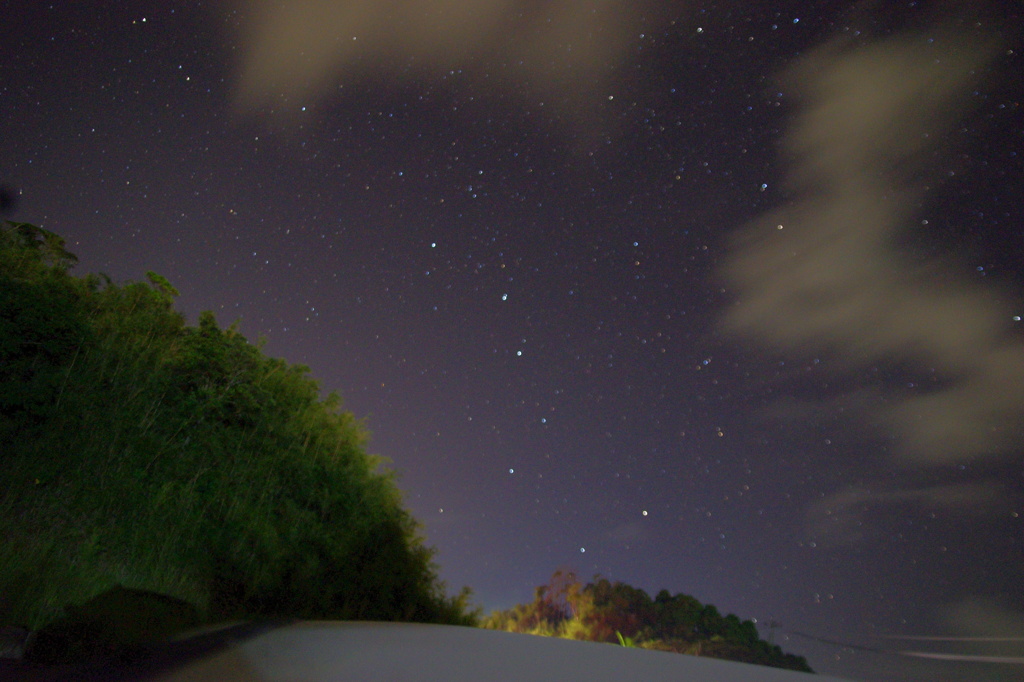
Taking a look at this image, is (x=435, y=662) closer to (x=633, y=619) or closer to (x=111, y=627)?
(x=111, y=627)

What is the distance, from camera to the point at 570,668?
160cm

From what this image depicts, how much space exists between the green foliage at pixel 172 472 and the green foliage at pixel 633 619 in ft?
36.3

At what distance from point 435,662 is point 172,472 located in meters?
4.80

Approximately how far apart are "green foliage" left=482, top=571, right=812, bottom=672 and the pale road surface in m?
15.3

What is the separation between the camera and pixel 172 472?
518cm

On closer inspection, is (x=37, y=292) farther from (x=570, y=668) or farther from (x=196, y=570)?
(x=570, y=668)

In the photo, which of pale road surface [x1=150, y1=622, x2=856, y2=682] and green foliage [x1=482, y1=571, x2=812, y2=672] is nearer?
pale road surface [x1=150, y1=622, x2=856, y2=682]

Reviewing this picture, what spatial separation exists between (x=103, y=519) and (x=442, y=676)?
168 inches

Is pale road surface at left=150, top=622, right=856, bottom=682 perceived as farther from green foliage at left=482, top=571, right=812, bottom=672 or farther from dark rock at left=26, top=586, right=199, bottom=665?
green foliage at left=482, top=571, right=812, bottom=672

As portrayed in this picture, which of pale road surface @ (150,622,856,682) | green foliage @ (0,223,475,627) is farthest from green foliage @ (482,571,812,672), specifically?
pale road surface @ (150,622,856,682)

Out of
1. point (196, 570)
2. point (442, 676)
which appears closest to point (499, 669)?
point (442, 676)

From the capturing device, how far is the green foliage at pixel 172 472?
13.1 feet

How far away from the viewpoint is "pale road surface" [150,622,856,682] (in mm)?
1277

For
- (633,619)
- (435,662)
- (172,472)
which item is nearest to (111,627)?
(435,662)
